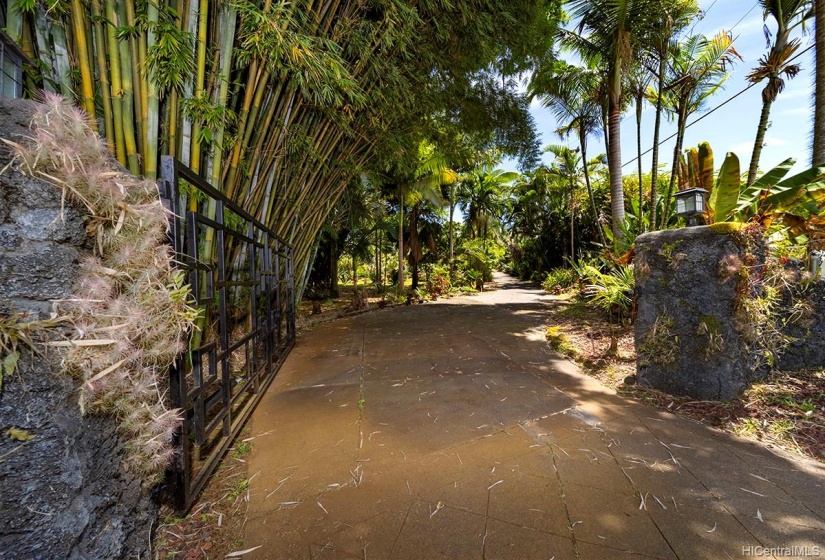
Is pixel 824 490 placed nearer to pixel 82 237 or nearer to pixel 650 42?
pixel 82 237

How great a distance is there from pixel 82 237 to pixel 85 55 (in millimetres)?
1439

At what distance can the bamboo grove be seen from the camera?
1.72m

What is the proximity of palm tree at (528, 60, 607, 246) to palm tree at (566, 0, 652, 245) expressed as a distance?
87cm

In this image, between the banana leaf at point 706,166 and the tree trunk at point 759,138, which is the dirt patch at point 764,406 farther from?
the tree trunk at point 759,138

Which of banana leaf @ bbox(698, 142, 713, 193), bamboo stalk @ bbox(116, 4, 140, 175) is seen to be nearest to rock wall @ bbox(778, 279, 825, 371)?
banana leaf @ bbox(698, 142, 713, 193)

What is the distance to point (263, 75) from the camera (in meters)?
2.57

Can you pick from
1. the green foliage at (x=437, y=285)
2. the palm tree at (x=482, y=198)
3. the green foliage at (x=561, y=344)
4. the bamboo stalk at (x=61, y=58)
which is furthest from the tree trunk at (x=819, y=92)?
the palm tree at (x=482, y=198)

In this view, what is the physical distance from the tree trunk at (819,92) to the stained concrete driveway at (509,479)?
384 centimetres

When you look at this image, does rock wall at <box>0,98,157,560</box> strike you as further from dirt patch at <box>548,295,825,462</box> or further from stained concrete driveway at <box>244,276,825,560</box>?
dirt patch at <box>548,295,825,462</box>

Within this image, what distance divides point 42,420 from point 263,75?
2.68m

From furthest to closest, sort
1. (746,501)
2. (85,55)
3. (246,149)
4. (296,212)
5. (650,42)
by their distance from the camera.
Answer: (650,42) → (296,212) → (246,149) → (85,55) → (746,501)

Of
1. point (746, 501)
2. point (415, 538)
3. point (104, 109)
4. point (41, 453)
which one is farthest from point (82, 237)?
point (746, 501)

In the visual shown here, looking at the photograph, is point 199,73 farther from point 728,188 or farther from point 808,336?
point 808,336

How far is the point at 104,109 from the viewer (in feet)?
5.77
